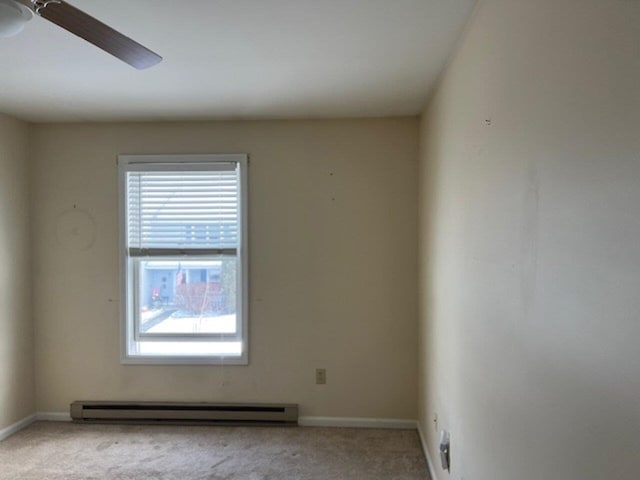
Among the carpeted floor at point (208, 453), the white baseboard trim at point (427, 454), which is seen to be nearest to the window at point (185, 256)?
the carpeted floor at point (208, 453)

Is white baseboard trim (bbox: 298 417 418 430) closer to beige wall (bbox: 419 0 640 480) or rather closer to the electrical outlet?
the electrical outlet

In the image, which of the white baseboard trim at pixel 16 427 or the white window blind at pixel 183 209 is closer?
the white baseboard trim at pixel 16 427

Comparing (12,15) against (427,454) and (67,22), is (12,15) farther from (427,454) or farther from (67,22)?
(427,454)

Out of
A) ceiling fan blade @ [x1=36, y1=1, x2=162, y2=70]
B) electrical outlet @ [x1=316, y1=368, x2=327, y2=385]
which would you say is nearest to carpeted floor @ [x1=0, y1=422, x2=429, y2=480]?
electrical outlet @ [x1=316, y1=368, x2=327, y2=385]

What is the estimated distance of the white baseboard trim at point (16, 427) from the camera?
2.83 m

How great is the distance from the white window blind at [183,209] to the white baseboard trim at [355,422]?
146 cm

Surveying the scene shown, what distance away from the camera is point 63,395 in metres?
3.10

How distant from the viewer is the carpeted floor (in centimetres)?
238

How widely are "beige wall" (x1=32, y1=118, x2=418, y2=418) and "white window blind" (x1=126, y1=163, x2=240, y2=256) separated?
0.50ft

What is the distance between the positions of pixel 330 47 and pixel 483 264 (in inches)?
47.5

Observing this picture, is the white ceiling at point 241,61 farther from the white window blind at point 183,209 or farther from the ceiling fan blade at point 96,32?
the white window blind at point 183,209

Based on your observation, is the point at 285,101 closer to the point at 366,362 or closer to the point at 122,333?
the point at 366,362

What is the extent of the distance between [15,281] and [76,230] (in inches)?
22.2

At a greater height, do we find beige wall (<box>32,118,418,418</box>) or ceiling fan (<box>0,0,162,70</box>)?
ceiling fan (<box>0,0,162,70</box>)
